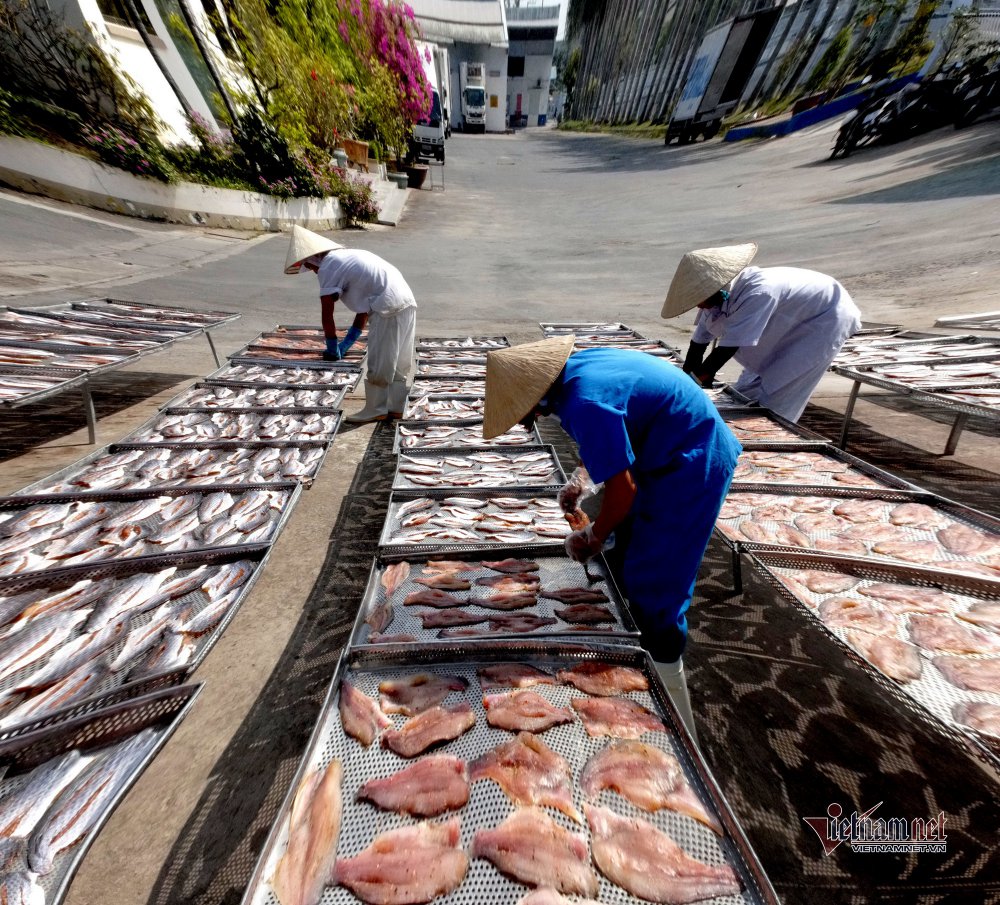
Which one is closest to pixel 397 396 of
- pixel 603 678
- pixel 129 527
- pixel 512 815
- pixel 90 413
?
pixel 90 413

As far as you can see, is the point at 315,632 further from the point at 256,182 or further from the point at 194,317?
the point at 256,182

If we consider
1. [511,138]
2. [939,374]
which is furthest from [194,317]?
[511,138]

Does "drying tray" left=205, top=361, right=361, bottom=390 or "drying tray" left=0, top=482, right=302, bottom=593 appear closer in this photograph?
"drying tray" left=0, top=482, right=302, bottom=593

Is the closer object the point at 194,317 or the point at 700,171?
the point at 194,317

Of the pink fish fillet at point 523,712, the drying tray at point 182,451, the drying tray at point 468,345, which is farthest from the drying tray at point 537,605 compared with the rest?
the drying tray at point 468,345

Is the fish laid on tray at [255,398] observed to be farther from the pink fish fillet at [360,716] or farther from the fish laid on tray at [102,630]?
the pink fish fillet at [360,716]

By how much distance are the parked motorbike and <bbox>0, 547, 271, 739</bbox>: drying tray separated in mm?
29672

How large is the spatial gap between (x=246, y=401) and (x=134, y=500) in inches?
71.9

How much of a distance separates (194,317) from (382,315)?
314 cm

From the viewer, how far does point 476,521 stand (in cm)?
319

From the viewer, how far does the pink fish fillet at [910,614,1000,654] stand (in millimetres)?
2043

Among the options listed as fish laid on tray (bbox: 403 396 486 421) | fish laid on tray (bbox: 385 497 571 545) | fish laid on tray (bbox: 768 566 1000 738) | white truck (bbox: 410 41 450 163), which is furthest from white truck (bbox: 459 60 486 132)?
fish laid on tray (bbox: 768 566 1000 738)

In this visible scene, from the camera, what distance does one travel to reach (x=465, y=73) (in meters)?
51.4

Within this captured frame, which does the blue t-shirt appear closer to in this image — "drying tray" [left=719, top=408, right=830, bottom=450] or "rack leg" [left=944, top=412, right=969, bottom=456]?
"drying tray" [left=719, top=408, right=830, bottom=450]
